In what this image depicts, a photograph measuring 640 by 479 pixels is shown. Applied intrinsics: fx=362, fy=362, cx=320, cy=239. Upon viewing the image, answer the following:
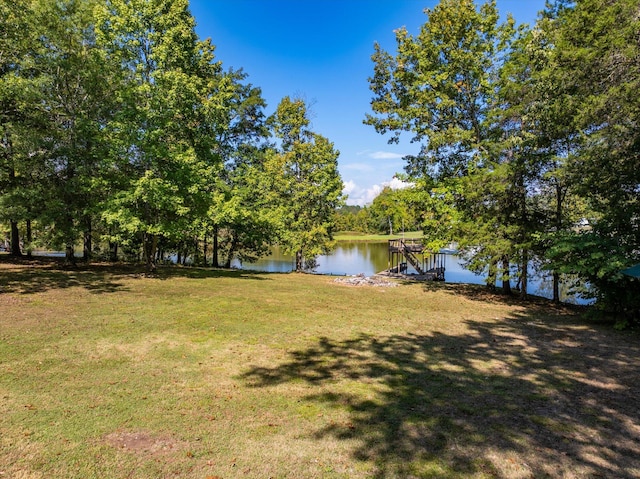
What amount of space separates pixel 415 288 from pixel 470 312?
15.3 ft

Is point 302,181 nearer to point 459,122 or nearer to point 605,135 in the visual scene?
point 459,122

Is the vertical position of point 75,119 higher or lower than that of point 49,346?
higher

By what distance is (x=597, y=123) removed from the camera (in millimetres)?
9219

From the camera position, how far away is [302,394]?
15.4ft

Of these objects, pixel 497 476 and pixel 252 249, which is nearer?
pixel 497 476

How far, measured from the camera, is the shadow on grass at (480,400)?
133 inches

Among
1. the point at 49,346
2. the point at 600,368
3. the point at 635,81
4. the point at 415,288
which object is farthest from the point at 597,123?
the point at 49,346

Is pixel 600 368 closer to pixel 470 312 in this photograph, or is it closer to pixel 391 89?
pixel 470 312

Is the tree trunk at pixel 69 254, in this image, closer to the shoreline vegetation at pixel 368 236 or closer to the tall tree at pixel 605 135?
the tall tree at pixel 605 135

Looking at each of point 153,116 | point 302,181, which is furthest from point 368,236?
point 153,116

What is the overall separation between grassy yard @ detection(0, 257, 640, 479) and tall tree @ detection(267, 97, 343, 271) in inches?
516

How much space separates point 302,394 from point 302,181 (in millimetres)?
18378

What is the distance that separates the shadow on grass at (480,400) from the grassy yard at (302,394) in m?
0.02

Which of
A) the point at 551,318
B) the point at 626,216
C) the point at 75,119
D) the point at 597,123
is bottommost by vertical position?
the point at 551,318
